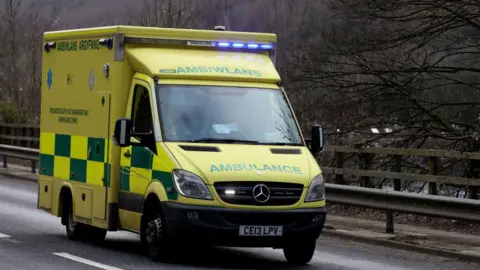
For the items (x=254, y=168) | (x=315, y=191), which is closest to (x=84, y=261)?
(x=254, y=168)

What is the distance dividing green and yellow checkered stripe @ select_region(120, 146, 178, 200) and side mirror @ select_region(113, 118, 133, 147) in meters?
0.27

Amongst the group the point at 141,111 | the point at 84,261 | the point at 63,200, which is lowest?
the point at 84,261

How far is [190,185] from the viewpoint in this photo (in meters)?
10.6

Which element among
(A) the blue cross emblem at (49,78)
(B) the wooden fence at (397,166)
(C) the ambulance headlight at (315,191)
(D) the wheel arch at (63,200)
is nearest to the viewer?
(C) the ambulance headlight at (315,191)

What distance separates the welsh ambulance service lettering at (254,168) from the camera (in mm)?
10656

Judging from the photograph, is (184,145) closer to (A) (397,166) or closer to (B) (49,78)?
(B) (49,78)

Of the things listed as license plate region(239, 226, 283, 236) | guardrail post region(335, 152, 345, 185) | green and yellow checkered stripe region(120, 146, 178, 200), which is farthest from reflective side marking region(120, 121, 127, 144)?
guardrail post region(335, 152, 345, 185)

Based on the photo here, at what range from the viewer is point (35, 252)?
11.9 meters

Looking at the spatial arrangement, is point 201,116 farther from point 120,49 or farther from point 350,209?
point 350,209

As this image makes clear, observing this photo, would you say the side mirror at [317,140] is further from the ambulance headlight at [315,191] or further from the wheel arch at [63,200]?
the wheel arch at [63,200]

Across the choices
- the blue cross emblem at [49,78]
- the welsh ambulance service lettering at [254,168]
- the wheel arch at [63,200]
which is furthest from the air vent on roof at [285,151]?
the blue cross emblem at [49,78]

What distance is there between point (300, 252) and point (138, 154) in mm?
1934

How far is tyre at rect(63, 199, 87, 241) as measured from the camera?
13.3m

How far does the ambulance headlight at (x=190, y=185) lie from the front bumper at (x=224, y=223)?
116 mm
